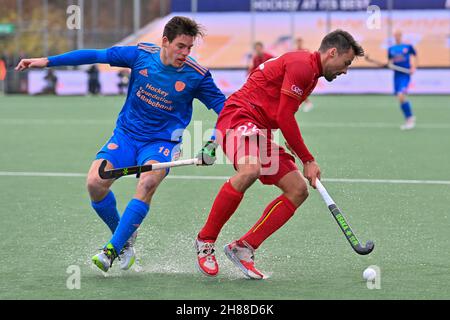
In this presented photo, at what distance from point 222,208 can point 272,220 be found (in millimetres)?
337

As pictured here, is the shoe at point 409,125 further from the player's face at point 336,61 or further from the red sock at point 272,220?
the player's face at point 336,61

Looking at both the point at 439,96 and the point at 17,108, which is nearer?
the point at 17,108

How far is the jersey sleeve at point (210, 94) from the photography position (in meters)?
6.30

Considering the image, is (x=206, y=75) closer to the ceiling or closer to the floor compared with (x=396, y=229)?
closer to the ceiling

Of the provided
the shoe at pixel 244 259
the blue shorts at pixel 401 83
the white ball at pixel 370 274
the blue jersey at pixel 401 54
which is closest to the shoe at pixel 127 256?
the shoe at pixel 244 259

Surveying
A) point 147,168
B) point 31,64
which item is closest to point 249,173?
point 147,168

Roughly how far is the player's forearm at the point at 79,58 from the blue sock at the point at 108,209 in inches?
33.7

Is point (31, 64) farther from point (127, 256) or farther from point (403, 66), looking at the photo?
point (403, 66)

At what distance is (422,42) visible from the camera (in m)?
40.4

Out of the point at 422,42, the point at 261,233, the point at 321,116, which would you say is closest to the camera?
the point at 261,233

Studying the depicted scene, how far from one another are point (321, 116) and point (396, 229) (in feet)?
48.9
